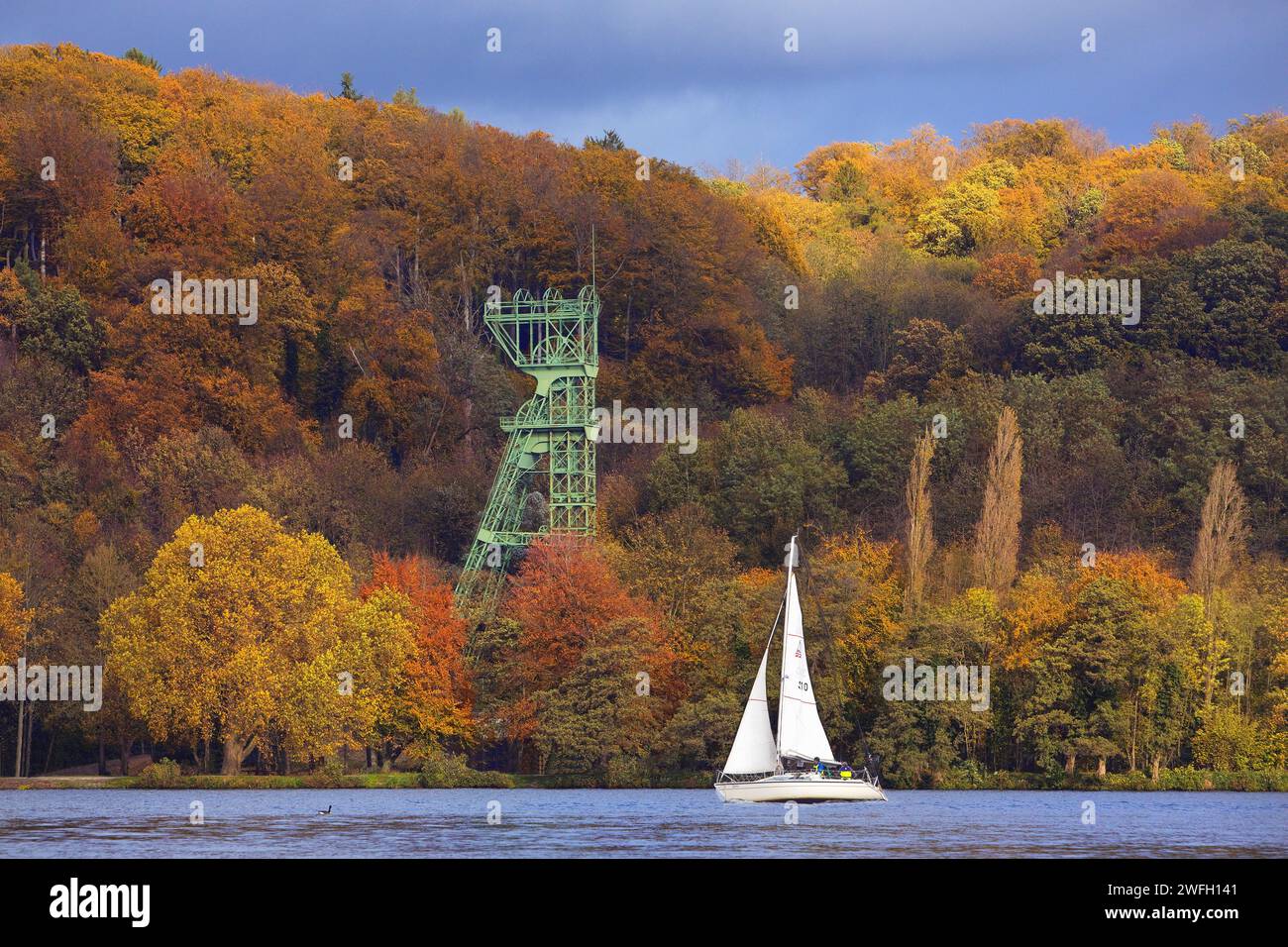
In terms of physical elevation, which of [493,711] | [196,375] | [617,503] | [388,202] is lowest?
[493,711]

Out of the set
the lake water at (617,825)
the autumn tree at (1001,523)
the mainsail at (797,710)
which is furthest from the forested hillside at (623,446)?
the mainsail at (797,710)

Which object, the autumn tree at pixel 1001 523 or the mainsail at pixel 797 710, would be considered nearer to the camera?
the mainsail at pixel 797 710

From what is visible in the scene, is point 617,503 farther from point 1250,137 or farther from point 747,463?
point 1250,137

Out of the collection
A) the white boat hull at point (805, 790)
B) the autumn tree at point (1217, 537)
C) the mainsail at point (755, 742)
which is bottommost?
the white boat hull at point (805, 790)

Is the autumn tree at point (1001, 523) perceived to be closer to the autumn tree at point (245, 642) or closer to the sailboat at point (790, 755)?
the sailboat at point (790, 755)

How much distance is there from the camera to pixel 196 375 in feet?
314

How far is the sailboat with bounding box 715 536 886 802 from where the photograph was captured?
210 feet

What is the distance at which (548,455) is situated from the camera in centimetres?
9506

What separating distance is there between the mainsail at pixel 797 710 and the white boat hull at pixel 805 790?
0.90 meters

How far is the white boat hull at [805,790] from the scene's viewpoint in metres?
64.1

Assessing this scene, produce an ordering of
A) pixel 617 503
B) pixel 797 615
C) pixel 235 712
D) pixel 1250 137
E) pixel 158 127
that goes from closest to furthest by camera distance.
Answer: pixel 797 615 → pixel 235 712 → pixel 617 503 → pixel 158 127 → pixel 1250 137

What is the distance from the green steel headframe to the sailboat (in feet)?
70.8
